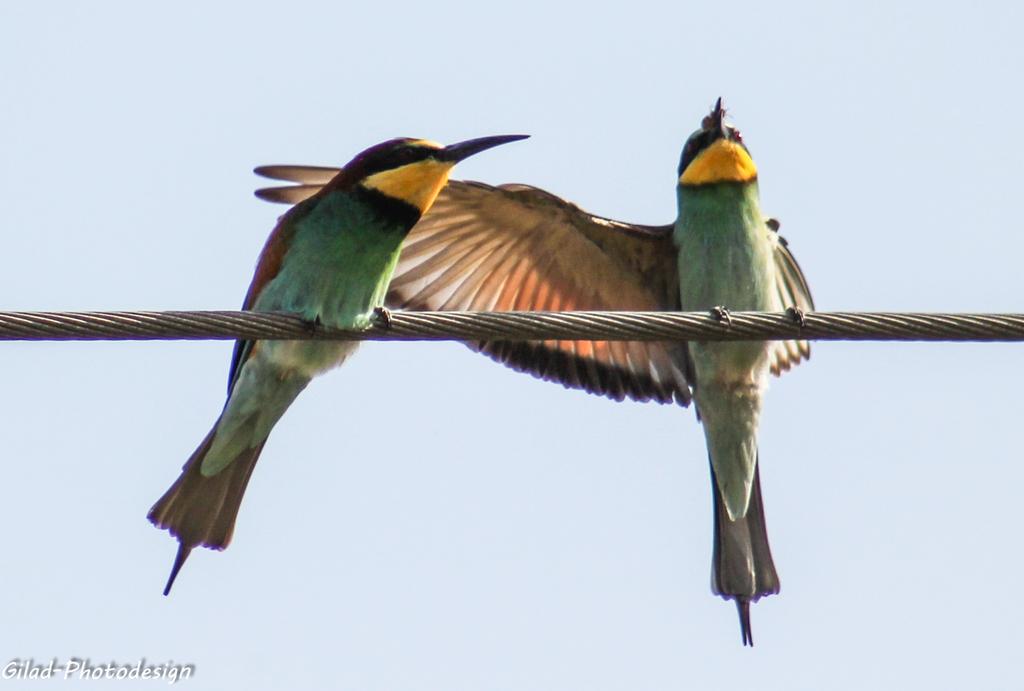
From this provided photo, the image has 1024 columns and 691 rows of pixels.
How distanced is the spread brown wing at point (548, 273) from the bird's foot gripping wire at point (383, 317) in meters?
0.81

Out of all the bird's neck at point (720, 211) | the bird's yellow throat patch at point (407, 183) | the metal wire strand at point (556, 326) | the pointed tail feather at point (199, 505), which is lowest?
the pointed tail feather at point (199, 505)

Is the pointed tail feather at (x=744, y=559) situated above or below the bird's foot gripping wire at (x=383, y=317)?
below

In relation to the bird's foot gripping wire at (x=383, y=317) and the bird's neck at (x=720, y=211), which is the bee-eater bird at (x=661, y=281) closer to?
the bird's neck at (x=720, y=211)

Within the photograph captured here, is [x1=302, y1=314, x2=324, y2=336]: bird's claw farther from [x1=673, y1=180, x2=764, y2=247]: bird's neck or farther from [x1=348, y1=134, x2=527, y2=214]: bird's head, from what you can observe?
[x1=673, y1=180, x2=764, y2=247]: bird's neck

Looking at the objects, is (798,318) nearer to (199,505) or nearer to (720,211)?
(720,211)

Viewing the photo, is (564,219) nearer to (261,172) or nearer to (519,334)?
(261,172)

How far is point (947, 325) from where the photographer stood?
2871 millimetres

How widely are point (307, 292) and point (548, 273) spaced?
119 cm

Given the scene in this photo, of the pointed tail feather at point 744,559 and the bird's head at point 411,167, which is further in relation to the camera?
the pointed tail feather at point 744,559

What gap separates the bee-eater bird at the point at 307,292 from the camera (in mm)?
A: 3709

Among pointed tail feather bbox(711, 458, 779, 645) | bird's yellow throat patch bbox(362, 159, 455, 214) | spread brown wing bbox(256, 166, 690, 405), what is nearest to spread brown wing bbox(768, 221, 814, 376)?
spread brown wing bbox(256, 166, 690, 405)

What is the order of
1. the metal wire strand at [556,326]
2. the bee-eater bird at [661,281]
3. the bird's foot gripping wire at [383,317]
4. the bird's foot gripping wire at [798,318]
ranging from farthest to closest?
the bee-eater bird at [661,281], the bird's foot gripping wire at [383,317], the bird's foot gripping wire at [798,318], the metal wire strand at [556,326]

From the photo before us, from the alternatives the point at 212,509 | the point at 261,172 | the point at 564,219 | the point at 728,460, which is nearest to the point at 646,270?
the point at 564,219

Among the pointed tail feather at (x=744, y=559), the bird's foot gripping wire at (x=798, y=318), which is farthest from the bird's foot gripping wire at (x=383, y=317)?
the pointed tail feather at (x=744, y=559)
